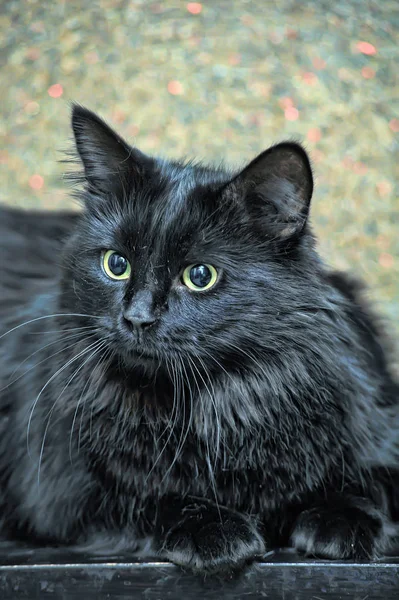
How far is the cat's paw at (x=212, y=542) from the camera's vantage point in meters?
1.50

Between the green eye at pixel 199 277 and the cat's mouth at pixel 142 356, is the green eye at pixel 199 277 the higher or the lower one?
the higher one

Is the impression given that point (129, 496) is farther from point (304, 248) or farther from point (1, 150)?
point (1, 150)

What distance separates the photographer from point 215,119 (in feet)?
13.0

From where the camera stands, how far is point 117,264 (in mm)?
1629

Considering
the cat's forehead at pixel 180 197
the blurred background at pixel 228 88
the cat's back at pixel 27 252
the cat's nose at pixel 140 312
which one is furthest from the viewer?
the blurred background at pixel 228 88

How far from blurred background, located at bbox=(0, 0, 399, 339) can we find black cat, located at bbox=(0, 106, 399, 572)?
2.20 m

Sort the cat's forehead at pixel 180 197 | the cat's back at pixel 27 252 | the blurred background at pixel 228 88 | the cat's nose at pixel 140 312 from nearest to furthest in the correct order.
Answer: the cat's nose at pixel 140 312 → the cat's forehead at pixel 180 197 → the cat's back at pixel 27 252 → the blurred background at pixel 228 88

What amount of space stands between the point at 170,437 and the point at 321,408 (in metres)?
0.34

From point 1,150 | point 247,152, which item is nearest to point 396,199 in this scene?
point 247,152

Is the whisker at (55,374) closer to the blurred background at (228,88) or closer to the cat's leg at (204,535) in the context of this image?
the cat's leg at (204,535)

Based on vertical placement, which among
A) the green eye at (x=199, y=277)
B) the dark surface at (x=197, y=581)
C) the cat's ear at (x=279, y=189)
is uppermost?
the cat's ear at (x=279, y=189)

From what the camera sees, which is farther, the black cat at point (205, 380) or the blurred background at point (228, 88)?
the blurred background at point (228, 88)

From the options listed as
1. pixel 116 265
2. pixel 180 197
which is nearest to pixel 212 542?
pixel 116 265

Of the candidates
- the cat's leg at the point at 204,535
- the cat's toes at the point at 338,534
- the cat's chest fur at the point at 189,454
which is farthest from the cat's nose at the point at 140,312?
the cat's toes at the point at 338,534
